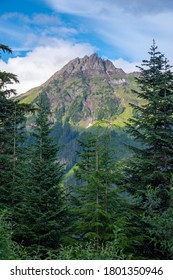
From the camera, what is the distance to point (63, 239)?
15656 millimetres

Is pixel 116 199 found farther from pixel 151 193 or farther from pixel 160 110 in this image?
pixel 160 110

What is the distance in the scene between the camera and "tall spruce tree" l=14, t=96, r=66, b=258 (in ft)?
55.6

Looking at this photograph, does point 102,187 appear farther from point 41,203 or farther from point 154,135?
point 154,135

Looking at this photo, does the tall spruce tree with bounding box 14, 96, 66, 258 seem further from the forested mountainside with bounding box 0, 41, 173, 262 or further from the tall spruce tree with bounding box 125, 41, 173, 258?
the tall spruce tree with bounding box 125, 41, 173, 258

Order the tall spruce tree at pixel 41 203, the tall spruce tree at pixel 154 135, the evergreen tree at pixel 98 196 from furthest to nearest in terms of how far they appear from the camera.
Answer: the tall spruce tree at pixel 154 135 → the tall spruce tree at pixel 41 203 → the evergreen tree at pixel 98 196

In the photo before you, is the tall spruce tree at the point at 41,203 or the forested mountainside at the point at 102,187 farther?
the tall spruce tree at the point at 41,203

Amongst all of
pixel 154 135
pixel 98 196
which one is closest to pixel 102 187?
pixel 98 196

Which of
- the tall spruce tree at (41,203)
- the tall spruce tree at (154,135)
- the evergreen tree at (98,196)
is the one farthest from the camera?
the tall spruce tree at (154,135)

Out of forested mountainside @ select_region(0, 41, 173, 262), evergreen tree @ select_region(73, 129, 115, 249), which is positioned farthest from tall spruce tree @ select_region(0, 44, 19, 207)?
evergreen tree @ select_region(73, 129, 115, 249)

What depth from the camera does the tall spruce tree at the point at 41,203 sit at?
16953mm

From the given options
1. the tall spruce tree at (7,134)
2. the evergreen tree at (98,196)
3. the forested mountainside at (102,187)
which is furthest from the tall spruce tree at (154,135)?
the tall spruce tree at (7,134)

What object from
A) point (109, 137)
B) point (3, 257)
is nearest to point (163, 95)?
point (109, 137)

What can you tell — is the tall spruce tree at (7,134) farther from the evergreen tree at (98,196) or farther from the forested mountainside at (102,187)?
the evergreen tree at (98,196)

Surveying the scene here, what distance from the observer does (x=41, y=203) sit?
17719 mm
